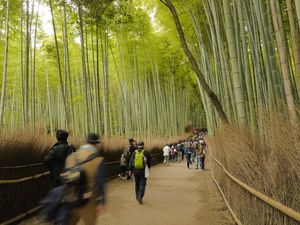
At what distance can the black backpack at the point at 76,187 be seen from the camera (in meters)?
2.34

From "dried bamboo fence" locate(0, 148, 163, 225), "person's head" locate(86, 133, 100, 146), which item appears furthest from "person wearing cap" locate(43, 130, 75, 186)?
"person's head" locate(86, 133, 100, 146)

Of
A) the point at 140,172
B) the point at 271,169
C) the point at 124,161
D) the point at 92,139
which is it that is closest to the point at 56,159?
the point at 92,139

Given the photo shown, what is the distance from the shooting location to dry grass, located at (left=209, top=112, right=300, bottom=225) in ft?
6.92

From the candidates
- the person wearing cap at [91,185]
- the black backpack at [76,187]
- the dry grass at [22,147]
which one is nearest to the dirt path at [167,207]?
the dry grass at [22,147]

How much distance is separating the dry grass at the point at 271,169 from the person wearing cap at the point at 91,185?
1568mm

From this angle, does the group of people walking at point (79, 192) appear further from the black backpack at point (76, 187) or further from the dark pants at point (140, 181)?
the dark pants at point (140, 181)

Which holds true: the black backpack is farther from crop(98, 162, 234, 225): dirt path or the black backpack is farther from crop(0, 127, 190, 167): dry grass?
crop(0, 127, 190, 167): dry grass

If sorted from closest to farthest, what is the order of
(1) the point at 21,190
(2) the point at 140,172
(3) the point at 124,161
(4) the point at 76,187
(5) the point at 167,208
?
(4) the point at 76,187 < (1) the point at 21,190 < (5) the point at 167,208 < (2) the point at 140,172 < (3) the point at 124,161

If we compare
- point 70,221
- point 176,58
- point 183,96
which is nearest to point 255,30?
point 70,221

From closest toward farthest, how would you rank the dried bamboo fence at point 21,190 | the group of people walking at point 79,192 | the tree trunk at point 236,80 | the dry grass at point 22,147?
the group of people walking at point 79,192 < the dried bamboo fence at point 21,190 < the dry grass at point 22,147 < the tree trunk at point 236,80

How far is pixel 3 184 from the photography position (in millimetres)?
3729

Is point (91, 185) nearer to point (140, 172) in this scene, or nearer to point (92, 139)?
point (92, 139)

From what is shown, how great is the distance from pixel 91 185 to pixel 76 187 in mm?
149

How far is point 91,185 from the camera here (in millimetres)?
2461
